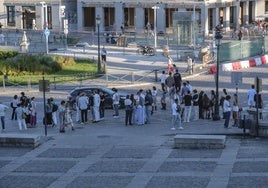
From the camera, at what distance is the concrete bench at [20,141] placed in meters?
27.8

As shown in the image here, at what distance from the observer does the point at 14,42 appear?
7069 centimetres

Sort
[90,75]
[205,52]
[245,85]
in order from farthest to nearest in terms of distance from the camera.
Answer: [205,52] < [90,75] < [245,85]

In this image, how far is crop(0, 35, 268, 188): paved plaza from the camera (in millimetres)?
22328

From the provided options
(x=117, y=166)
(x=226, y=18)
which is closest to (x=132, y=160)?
(x=117, y=166)

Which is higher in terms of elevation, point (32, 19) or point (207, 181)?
point (32, 19)

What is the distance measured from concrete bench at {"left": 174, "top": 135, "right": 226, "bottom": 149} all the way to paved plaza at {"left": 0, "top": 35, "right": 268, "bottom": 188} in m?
0.24

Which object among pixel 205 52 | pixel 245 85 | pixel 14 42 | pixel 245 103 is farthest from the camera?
pixel 14 42

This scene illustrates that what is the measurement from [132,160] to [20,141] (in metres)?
5.03

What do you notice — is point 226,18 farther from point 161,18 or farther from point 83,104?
point 83,104

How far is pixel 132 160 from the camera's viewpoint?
25156mm

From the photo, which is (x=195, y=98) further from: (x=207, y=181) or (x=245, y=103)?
(x=207, y=181)

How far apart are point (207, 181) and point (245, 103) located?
1637cm

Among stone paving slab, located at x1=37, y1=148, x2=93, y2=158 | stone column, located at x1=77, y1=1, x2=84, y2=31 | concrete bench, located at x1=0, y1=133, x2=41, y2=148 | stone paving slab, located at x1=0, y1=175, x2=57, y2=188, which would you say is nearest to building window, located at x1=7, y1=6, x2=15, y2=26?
stone column, located at x1=77, y1=1, x2=84, y2=31

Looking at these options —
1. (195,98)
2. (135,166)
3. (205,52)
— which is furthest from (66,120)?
(205,52)
